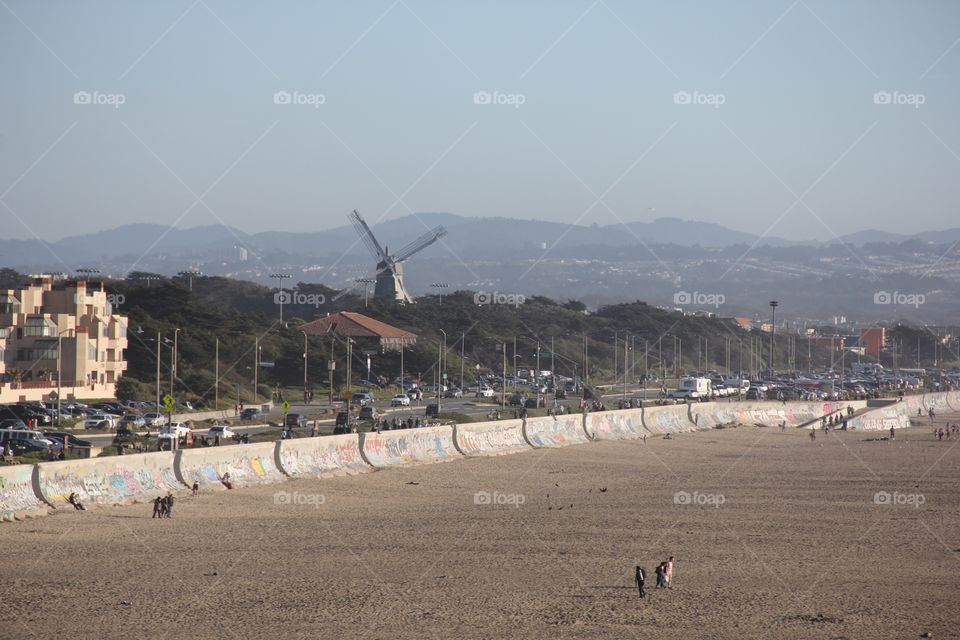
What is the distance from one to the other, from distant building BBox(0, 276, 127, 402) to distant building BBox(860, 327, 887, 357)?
129 metres

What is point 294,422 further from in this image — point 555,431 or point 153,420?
point 555,431

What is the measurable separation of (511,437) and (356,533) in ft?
62.5

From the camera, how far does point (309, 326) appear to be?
85.2 m

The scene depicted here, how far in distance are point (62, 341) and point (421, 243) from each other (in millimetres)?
102972

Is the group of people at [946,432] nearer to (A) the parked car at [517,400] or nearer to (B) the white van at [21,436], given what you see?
(A) the parked car at [517,400]

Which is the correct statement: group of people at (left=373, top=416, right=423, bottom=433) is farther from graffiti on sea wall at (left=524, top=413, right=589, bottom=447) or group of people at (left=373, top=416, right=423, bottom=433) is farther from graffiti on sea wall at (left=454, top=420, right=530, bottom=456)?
graffiti on sea wall at (left=524, top=413, right=589, bottom=447)

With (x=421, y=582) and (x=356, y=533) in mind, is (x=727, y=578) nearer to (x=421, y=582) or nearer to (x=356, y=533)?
(x=421, y=582)

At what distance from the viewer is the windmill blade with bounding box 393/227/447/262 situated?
472 feet

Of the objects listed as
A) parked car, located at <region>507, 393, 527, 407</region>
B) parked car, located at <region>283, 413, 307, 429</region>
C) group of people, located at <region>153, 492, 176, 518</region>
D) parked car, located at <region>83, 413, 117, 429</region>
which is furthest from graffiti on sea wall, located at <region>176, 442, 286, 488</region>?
parked car, located at <region>507, 393, 527, 407</region>

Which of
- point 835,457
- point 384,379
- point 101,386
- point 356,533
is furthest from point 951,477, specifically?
point 384,379

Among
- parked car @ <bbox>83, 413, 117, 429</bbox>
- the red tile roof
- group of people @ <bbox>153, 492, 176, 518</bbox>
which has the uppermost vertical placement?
the red tile roof

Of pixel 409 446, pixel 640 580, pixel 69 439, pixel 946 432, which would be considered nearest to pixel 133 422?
pixel 69 439

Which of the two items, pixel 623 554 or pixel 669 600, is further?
pixel 623 554

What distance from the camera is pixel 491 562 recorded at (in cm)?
1981
